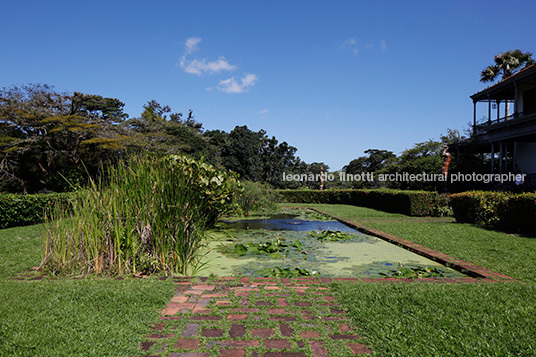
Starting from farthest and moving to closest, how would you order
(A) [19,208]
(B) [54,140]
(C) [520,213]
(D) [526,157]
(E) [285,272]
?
(B) [54,140] < (D) [526,157] < (A) [19,208] < (C) [520,213] < (E) [285,272]

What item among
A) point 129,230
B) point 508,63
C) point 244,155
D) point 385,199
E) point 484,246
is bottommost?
point 484,246

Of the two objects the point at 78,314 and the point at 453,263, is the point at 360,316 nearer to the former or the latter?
the point at 78,314

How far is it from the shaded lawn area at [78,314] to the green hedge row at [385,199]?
11.7 m

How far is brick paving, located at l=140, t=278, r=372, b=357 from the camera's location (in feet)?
7.53

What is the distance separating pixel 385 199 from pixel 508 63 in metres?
18.2

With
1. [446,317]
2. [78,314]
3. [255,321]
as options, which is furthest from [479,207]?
[78,314]

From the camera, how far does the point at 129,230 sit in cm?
420

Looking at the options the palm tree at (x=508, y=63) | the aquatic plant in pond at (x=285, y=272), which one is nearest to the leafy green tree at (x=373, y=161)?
the palm tree at (x=508, y=63)

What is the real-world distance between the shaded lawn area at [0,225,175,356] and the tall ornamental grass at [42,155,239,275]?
0.38m

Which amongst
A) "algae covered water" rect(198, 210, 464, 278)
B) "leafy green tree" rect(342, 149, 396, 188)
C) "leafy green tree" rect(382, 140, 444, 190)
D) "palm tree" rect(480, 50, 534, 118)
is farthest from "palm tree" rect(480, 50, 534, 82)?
"algae covered water" rect(198, 210, 464, 278)

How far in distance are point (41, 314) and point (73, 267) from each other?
1538mm

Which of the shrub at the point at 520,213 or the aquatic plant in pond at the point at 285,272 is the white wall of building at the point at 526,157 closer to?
the shrub at the point at 520,213

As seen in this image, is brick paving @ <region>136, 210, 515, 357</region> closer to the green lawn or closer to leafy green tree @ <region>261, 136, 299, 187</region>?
the green lawn

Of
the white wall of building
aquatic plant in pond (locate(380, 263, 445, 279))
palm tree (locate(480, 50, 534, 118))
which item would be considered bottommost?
aquatic plant in pond (locate(380, 263, 445, 279))
